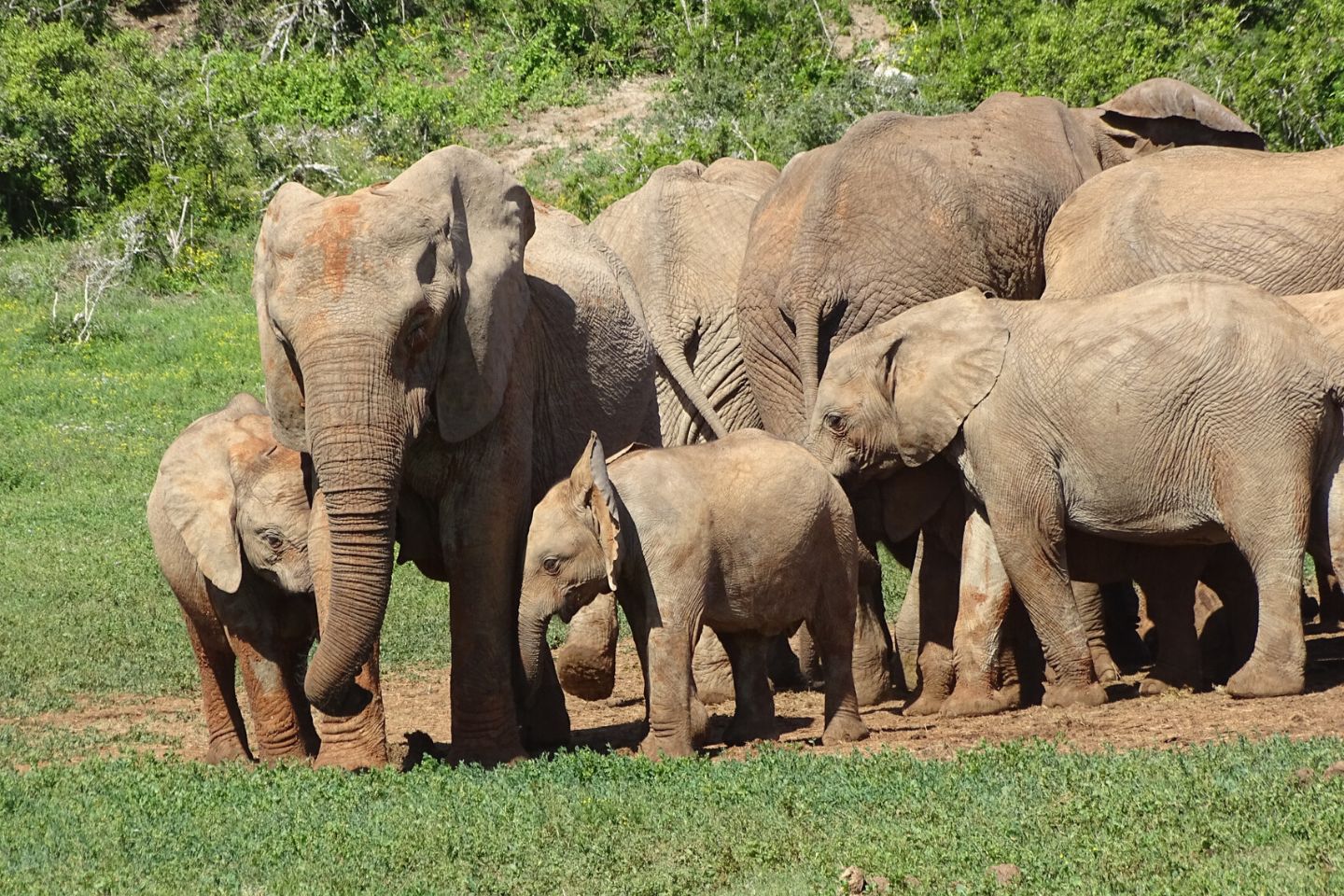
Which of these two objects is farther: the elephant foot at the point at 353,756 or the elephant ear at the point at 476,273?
the elephant foot at the point at 353,756

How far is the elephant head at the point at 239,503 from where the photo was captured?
8875 mm

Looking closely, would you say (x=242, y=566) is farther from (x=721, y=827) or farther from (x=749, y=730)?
(x=721, y=827)

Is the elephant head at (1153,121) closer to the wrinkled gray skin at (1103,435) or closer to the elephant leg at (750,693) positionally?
the wrinkled gray skin at (1103,435)

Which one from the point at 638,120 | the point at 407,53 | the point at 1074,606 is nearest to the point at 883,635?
the point at 1074,606

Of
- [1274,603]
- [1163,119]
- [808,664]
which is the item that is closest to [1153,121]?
[1163,119]

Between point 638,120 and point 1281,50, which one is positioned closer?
point 1281,50

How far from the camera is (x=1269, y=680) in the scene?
374 inches

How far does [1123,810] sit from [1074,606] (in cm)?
309

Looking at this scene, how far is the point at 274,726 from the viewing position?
9289 millimetres

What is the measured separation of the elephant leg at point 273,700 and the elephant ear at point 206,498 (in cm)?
37

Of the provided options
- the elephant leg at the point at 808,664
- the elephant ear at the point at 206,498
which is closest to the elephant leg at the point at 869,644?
the elephant leg at the point at 808,664

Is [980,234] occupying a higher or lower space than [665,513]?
higher

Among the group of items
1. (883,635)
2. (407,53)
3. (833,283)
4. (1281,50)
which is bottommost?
(883,635)

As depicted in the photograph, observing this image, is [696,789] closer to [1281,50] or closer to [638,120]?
[1281,50]
